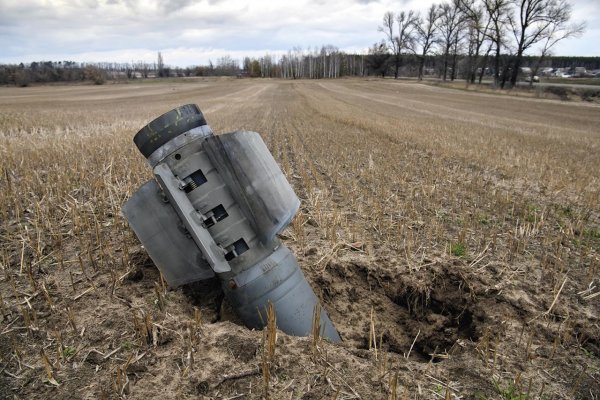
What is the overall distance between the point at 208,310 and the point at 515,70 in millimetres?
48054

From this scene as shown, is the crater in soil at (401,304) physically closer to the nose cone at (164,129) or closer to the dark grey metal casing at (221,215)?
the dark grey metal casing at (221,215)

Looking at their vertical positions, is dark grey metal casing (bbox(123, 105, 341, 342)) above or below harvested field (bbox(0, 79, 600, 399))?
above

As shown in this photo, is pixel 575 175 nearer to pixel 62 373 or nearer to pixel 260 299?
pixel 260 299

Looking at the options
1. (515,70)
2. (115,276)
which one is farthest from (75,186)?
(515,70)

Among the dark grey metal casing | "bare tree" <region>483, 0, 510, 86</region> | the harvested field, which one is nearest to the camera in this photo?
the harvested field

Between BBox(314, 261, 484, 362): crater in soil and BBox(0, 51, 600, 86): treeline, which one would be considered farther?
BBox(0, 51, 600, 86): treeline

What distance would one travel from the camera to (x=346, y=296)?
368cm

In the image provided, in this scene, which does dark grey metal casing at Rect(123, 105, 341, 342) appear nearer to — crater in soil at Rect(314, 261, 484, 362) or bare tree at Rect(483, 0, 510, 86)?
crater in soil at Rect(314, 261, 484, 362)

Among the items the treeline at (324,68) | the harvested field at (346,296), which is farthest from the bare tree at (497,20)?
the harvested field at (346,296)

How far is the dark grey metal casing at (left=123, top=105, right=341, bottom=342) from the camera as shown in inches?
115

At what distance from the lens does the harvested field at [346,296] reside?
Answer: 2316mm

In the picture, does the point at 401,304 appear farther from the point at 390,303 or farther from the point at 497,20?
the point at 497,20

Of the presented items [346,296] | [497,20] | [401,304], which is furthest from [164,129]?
[497,20]

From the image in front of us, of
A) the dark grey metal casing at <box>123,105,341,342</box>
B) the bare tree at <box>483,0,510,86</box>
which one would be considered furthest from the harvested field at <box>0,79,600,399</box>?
the bare tree at <box>483,0,510,86</box>
